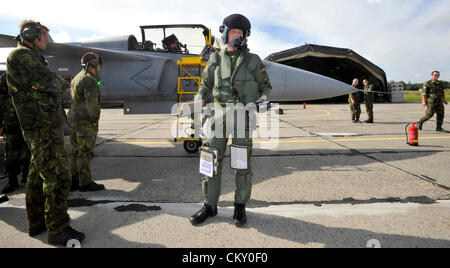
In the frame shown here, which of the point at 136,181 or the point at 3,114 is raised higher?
the point at 3,114

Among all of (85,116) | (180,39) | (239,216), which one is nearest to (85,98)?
(85,116)

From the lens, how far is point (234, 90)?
2.70 metres

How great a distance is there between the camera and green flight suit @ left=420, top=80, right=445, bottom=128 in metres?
8.31

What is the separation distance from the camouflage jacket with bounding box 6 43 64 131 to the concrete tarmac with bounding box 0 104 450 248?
1.15m

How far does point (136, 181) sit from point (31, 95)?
212 cm

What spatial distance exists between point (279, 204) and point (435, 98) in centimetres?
851

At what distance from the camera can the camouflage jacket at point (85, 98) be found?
3.75 m

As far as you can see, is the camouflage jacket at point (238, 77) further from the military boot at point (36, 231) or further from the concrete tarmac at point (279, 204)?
the military boot at point (36, 231)

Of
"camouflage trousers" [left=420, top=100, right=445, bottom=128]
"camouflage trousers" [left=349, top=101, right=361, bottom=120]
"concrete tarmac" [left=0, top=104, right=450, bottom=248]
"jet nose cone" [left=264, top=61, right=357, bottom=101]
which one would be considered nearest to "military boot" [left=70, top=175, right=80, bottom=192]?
"concrete tarmac" [left=0, top=104, right=450, bottom=248]
